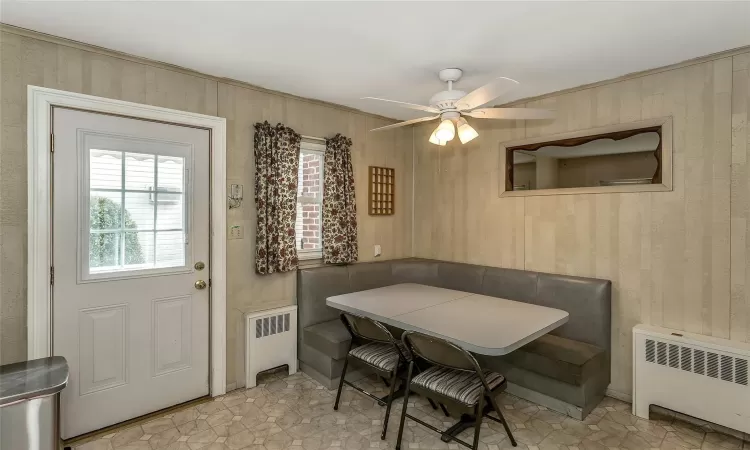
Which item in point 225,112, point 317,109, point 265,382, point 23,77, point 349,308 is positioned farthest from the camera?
point 317,109

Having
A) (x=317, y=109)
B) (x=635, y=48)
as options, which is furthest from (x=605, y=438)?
(x=317, y=109)

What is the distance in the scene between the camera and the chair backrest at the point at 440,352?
6.42 feet

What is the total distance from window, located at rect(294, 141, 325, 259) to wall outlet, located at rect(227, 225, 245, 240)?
55cm

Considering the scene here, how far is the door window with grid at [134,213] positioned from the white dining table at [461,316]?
1.28 meters

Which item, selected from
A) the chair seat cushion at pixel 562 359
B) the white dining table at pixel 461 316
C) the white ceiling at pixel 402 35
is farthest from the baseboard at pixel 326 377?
the white ceiling at pixel 402 35

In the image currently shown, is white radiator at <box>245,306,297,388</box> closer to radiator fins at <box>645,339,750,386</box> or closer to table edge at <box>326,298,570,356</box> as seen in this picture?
table edge at <box>326,298,570,356</box>

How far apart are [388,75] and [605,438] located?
287 cm

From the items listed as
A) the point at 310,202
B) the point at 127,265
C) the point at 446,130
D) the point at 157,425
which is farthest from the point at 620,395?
the point at 127,265

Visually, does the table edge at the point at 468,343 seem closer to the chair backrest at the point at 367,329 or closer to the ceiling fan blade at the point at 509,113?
the chair backrest at the point at 367,329

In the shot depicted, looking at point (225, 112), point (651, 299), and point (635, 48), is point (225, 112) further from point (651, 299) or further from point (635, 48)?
point (651, 299)

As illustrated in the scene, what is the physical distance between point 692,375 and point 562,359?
0.79 metres

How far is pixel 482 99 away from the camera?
232cm

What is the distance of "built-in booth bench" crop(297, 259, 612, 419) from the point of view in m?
2.63

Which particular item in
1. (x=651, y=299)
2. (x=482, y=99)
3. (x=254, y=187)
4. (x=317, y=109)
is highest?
(x=317, y=109)
